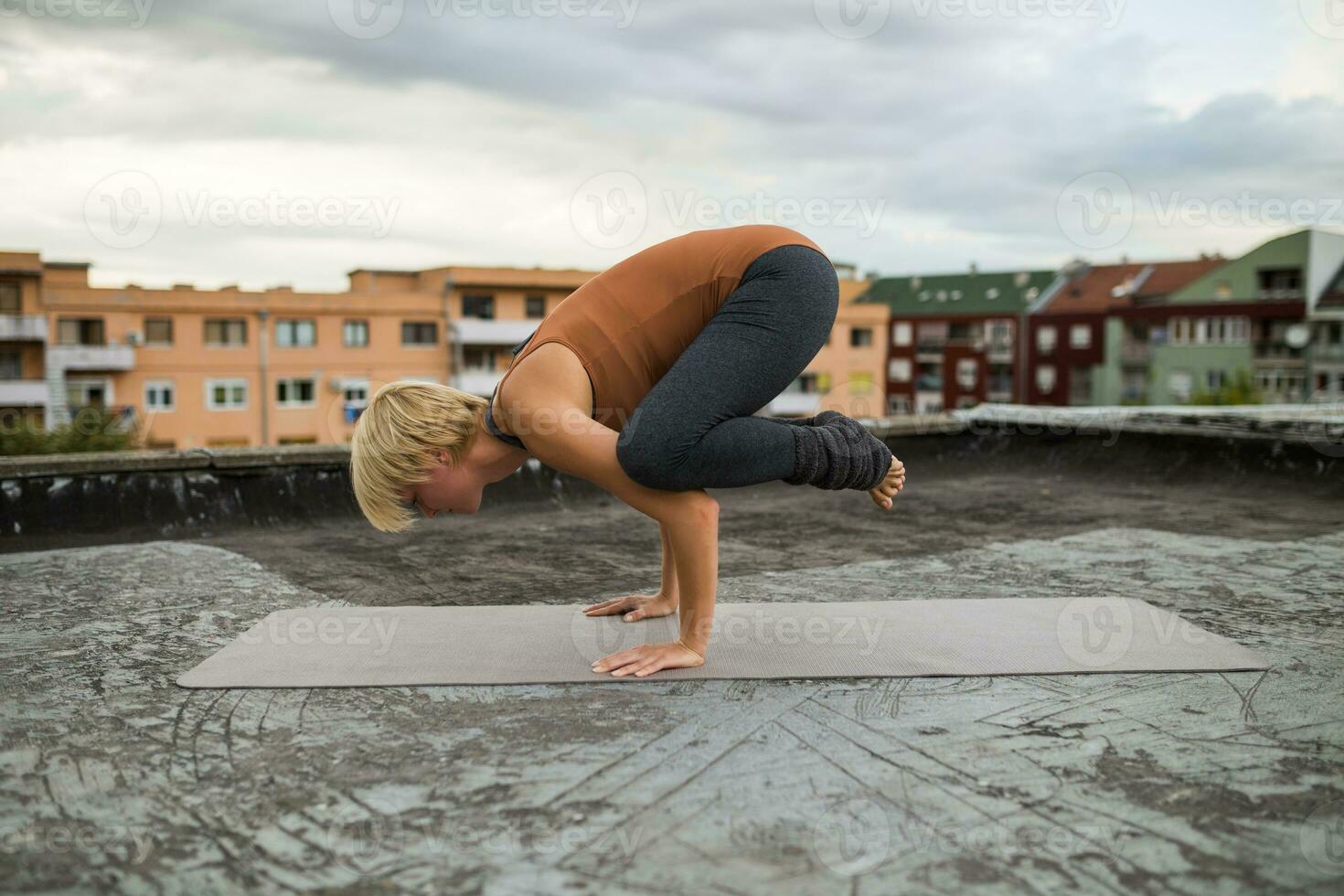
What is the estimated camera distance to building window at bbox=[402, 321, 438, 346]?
3916 cm

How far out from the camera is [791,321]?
217 centimetres

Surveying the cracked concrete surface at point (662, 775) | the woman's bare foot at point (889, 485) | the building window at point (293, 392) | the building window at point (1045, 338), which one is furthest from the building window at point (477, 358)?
the woman's bare foot at point (889, 485)

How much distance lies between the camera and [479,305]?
40562 mm

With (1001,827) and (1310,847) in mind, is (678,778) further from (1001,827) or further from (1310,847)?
(1310,847)

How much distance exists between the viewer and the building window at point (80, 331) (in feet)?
112

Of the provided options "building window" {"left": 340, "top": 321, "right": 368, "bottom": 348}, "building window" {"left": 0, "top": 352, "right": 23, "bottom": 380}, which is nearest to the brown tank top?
"building window" {"left": 340, "top": 321, "right": 368, "bottom": 348}

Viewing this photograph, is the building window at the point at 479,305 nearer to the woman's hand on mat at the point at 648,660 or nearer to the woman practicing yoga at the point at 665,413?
the woman practicing yoga at the point at 665,413

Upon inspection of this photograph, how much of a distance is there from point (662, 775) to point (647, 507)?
696 millimetres

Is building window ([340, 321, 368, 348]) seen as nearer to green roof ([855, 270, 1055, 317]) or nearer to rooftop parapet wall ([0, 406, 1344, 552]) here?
green roof ([855, 270, 1055, 317])

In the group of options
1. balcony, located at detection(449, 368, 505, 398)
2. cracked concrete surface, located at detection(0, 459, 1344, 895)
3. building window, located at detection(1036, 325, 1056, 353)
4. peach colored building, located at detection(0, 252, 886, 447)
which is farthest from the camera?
building window, located at detection(1036, 325, 1056, 353)

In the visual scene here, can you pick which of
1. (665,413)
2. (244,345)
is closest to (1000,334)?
(244,345)

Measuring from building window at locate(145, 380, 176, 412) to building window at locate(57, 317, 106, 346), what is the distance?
2.09 meters

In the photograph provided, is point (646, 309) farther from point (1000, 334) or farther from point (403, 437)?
point (1000, 334)

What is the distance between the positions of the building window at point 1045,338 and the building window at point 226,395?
121 ft
